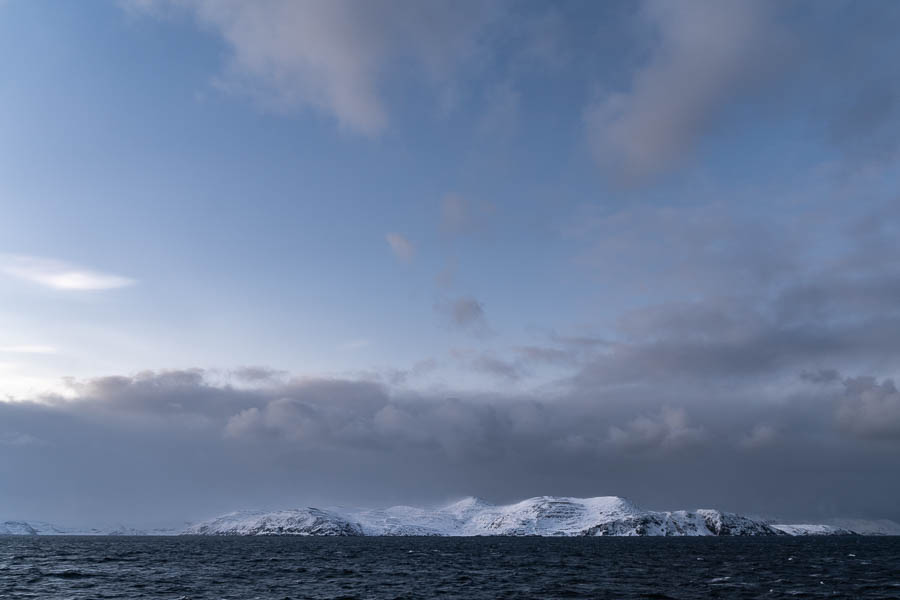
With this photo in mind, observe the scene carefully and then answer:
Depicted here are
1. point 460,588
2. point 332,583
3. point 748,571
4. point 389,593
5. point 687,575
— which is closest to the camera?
point 389,593

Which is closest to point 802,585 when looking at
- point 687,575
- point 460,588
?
point 687,575

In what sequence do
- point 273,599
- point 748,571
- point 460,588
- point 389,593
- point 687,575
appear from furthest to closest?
1. point 748,571
2. point 687,575
3. point 460,588
4. point 389,593
5. point 273,599

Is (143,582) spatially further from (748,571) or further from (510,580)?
(748,571)

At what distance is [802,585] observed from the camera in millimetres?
93438

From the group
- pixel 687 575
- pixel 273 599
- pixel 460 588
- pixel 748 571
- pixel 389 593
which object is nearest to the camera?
pixel 273 599

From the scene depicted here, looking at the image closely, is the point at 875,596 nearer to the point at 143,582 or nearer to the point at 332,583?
the point at 332,583

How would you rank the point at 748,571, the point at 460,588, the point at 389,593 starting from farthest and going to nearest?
the point at 748,571 → the point at 460,588 → the point at 389,593

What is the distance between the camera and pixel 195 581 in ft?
318

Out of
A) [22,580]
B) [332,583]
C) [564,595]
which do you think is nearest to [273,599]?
[332,583]

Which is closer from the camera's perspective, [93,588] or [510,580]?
[93,588]

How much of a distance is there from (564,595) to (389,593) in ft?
77.6

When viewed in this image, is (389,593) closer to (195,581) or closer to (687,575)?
(195,581)

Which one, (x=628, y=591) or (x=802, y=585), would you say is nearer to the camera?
(x=628, y=591)

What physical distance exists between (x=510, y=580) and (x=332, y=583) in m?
29.4
